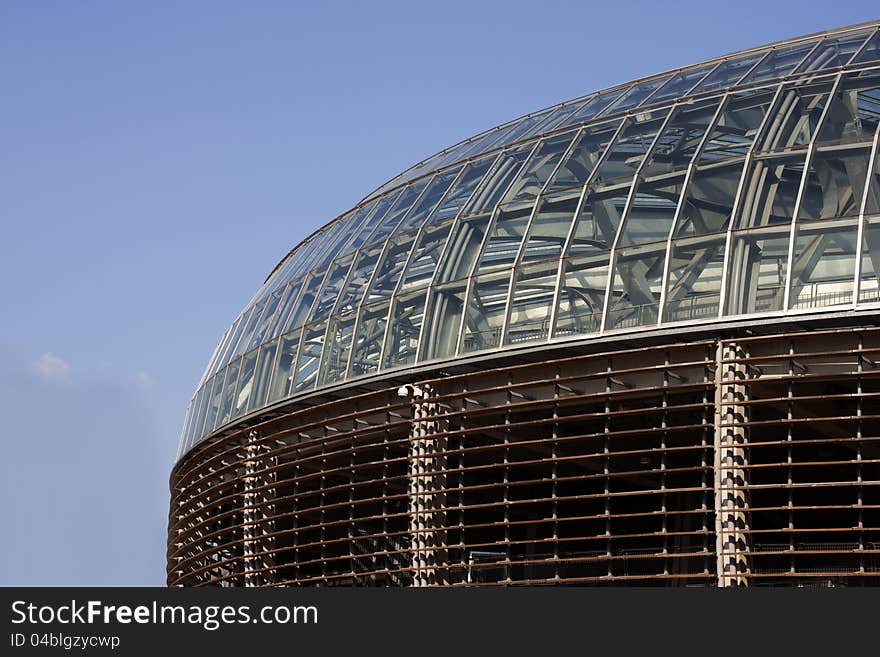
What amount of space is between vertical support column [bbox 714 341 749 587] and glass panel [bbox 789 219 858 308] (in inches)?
62.2

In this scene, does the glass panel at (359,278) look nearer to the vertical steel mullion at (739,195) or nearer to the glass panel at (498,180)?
the glass panel at (498,180)

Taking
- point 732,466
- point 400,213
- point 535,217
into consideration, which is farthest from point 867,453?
point 400,213

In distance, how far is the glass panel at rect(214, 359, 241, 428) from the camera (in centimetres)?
3391

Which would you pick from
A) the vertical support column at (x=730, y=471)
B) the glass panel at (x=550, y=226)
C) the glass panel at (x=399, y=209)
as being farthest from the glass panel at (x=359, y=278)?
the vertical support column at (x=730, y=471)

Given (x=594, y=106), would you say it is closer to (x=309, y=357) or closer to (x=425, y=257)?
(x=425, y=257)

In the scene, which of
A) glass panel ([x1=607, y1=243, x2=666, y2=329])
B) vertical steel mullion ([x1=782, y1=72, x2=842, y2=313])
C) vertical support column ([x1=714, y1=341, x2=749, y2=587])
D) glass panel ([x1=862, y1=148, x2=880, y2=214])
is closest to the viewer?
vertical support column ([x1=714, y1=341, x2=749, y2=587])

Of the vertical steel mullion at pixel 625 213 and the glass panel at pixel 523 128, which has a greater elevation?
the glass panel at pixel 523 128

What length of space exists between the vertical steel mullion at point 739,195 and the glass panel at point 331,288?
36.3 ft

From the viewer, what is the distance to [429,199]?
32.3 m

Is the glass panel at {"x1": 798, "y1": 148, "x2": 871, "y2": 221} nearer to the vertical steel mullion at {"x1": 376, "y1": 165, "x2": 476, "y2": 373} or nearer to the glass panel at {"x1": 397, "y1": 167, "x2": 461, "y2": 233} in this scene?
the vertical steel mullion at {"x1": 376, "y1": 165, "x2": 476, "y2": 373}

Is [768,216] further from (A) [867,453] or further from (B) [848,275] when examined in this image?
(A) [867,453]

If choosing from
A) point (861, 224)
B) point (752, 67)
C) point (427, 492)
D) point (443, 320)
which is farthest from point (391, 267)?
point (861, 224)

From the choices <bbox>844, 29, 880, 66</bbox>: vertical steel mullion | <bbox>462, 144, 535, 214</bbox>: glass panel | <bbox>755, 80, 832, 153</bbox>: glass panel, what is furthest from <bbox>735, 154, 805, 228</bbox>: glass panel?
<bbox>462, 144, 535, 214</bbox>: glass panel

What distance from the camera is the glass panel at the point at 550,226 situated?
87.6 ft
